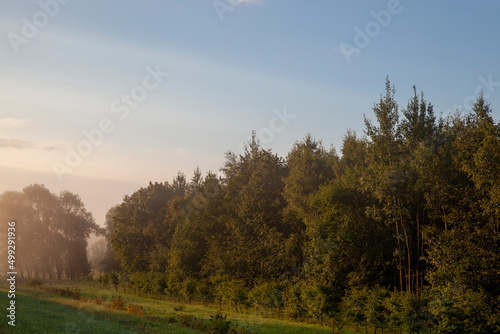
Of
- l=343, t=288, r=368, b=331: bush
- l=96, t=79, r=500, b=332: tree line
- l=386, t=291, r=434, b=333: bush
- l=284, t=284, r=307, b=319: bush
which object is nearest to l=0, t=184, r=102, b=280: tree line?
l=96, t=79, r=500, b=332: tree line

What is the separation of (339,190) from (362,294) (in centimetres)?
910

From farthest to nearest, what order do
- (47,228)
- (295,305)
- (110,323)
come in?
1. (47,228)
2. (295,305)
3. (110,323)

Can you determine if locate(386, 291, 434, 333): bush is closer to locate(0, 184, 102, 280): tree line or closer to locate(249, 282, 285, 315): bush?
locate(249, 282, 285, 315): bush

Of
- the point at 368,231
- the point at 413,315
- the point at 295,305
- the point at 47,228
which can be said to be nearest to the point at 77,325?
the point at 295,305

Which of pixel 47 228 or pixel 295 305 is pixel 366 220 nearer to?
pixel 295 305

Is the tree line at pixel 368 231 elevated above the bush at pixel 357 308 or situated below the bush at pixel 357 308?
above

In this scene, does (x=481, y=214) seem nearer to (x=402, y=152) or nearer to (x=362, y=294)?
(x=402, y=152)

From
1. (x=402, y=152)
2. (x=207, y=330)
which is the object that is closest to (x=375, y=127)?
(x=402, y=152)

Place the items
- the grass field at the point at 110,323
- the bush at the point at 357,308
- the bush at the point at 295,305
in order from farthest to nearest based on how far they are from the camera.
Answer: the bush at the point at 295,305
the bush at the point at 357,308
the grass field at the point at 110,323

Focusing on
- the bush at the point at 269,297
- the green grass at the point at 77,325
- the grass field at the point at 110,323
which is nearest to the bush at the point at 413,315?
the grass field at the point at 110,323

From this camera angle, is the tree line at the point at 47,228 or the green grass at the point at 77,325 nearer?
the green grass at the point at 77,325

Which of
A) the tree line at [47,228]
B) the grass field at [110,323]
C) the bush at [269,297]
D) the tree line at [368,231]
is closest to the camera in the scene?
the grass field at [110,323]

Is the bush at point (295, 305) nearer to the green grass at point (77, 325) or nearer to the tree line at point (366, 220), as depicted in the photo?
the tree line at point (366, 220)

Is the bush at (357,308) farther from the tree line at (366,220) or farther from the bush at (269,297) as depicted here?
the bush at (269,297)
